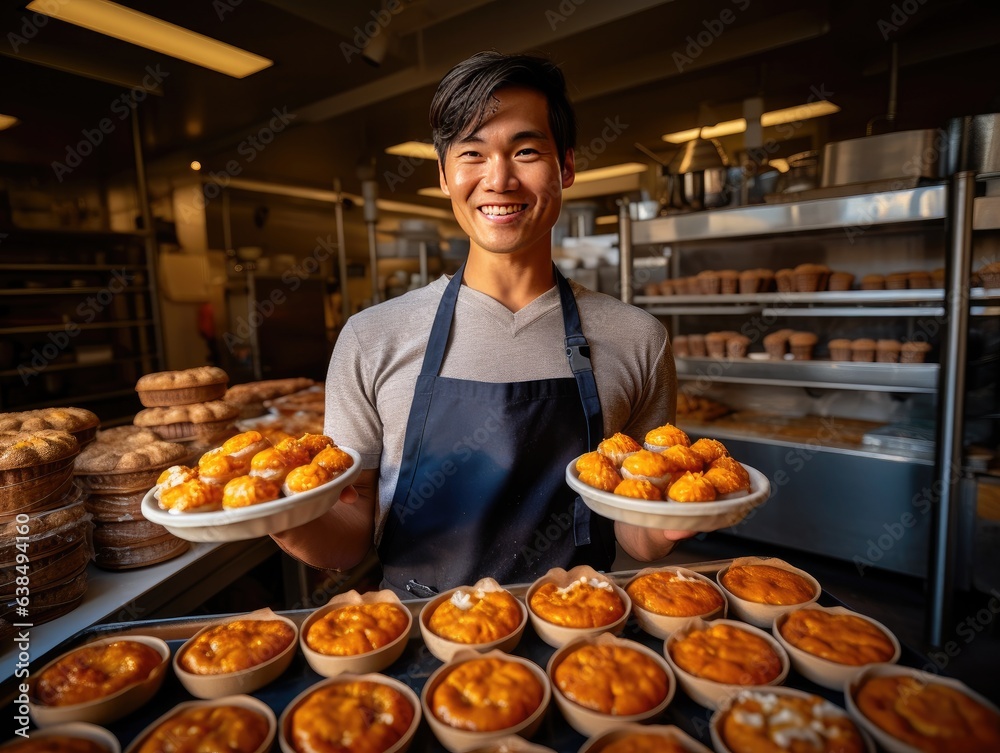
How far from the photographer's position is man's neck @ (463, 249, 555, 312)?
1.58m

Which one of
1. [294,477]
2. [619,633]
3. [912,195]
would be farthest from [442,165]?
[912,195]

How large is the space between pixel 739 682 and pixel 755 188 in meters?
3.74

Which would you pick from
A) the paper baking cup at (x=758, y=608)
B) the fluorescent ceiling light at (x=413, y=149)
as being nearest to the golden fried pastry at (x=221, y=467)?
the paper baking cup at (x=758, y=608)

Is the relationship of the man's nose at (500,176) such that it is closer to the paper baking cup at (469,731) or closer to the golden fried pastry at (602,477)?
the golden fried pastry at (602,477)

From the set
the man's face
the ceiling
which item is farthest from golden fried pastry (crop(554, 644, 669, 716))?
the ceiling

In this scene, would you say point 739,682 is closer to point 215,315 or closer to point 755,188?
point 755,188

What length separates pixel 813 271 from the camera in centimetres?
361

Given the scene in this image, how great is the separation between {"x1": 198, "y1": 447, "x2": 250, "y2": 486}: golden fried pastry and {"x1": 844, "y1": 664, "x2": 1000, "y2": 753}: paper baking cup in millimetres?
1239

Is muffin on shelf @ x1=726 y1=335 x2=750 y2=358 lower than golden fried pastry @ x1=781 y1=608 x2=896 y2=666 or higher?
higher

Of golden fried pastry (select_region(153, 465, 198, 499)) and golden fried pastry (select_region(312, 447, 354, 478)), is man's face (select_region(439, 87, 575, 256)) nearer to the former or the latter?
golden fried pastry (select_region(312, 447, 354, 478))

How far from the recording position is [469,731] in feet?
3.12

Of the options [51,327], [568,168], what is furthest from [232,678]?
[51,327]

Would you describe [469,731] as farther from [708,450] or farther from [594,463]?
[708,450]

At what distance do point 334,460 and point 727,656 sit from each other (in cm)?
89
